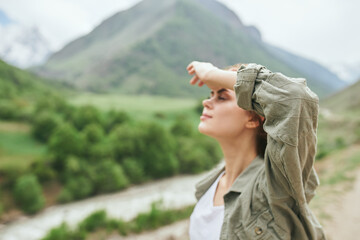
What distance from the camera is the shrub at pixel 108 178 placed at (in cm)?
2330

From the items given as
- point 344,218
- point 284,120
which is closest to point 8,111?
point 344,218

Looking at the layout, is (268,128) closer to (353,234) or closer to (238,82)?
(238,82)

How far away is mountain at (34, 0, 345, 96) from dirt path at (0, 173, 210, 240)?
250ft

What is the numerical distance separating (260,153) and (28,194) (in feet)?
68.3

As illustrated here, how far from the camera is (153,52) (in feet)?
436

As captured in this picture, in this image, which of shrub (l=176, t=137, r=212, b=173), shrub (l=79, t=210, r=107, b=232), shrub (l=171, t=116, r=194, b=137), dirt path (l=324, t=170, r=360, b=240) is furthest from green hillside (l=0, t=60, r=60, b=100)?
dirt path (l=324, t=170, r=360, b=240)

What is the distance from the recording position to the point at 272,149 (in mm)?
1511

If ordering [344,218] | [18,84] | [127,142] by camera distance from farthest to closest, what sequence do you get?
[18,84] < [127,142] < [344,218]

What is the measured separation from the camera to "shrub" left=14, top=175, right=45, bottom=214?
18359mm

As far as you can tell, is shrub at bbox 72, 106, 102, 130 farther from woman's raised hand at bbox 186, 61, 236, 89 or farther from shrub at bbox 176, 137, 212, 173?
woman's raised hand at bbox 186, 61, 236, 89

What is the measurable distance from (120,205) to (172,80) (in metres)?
94.3

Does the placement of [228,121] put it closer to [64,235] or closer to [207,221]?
[207,221]

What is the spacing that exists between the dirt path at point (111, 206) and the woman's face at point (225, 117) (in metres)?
15.6

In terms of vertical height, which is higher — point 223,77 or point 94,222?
A: point 223,77
